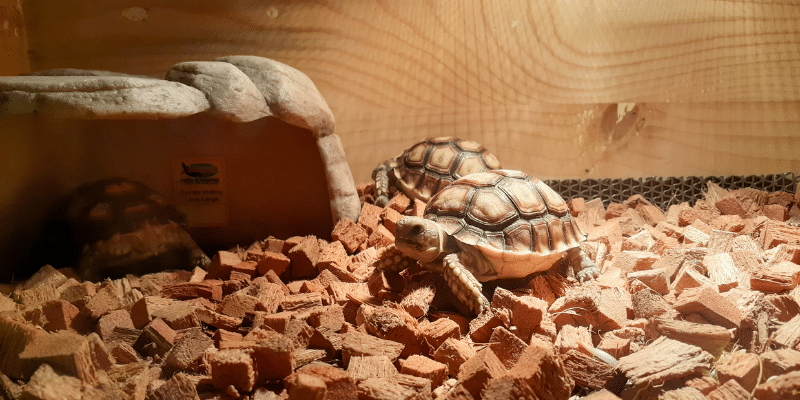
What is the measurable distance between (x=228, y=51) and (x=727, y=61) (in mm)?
3066

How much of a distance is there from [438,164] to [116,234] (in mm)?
1769

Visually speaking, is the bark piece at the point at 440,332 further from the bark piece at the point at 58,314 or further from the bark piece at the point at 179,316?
the bark piece at the point at 58,314

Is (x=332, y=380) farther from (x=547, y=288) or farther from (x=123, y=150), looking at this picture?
(x=123, y=150)

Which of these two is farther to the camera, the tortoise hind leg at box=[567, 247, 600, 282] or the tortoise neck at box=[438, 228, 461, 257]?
the tortoise hind leg at box=[567, 247, 600, 282]

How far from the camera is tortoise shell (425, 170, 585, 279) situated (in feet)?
6.57

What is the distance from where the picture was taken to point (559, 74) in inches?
123

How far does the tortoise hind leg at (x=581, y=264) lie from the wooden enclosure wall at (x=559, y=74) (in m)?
1.07

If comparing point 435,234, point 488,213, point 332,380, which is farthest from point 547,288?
point 332,380

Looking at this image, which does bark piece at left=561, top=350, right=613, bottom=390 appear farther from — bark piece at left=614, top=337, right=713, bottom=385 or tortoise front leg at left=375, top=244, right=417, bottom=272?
tortoise front leg at left=375, top=244, right=417, bottom=272

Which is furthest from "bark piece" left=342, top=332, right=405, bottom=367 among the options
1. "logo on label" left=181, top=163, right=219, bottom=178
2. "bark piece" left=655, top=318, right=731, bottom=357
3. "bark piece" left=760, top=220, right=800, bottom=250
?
"bark piece" left=760, top=220, right=800, bottom=250

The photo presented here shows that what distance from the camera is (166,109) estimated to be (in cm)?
185

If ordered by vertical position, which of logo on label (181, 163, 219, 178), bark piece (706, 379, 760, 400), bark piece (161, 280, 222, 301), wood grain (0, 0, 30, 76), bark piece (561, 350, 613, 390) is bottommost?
bark piece (161, 280, 222, 301)

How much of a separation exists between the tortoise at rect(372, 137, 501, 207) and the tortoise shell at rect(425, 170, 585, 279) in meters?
0.80

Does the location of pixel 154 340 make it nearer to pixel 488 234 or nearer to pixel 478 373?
pixel 478 373
